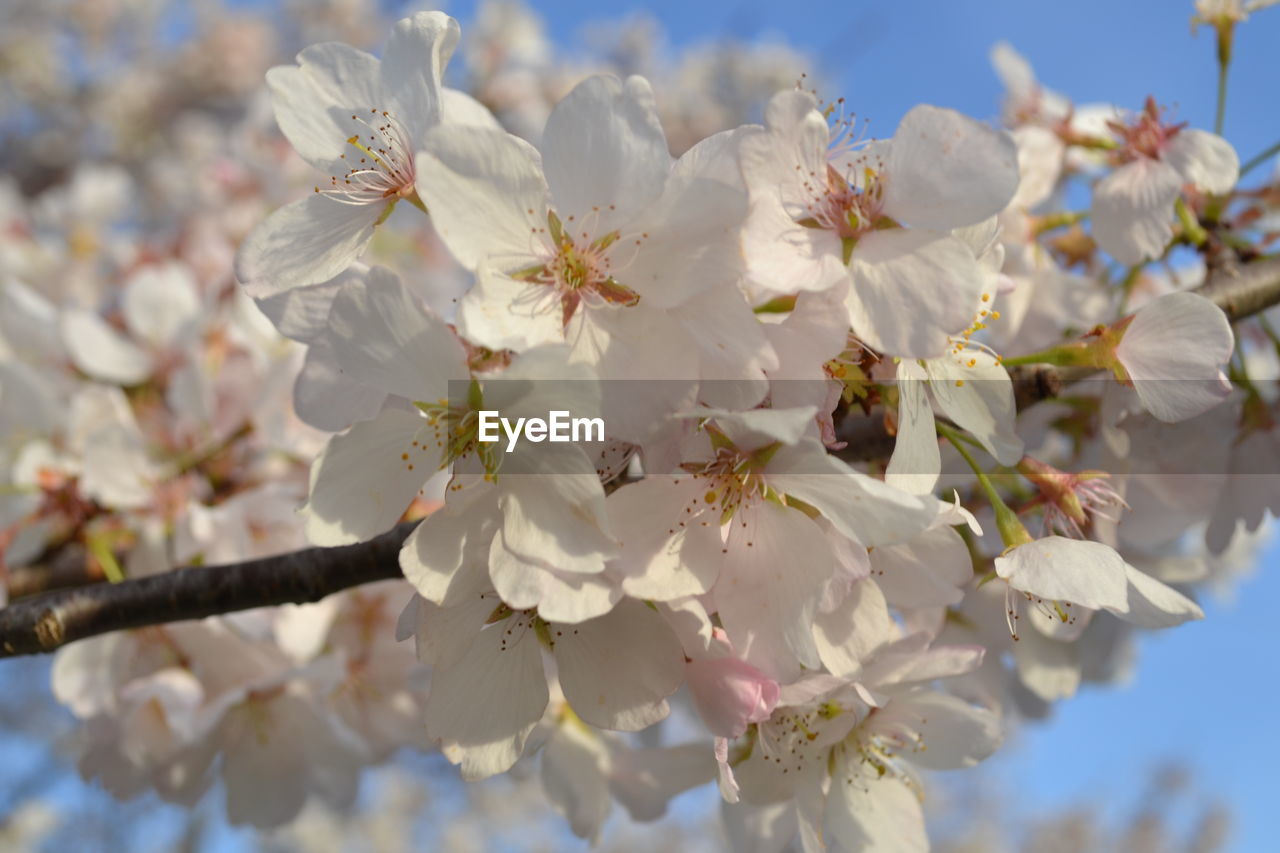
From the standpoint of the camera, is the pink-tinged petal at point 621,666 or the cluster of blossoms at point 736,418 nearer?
the cluster of blossoms at point 736,418

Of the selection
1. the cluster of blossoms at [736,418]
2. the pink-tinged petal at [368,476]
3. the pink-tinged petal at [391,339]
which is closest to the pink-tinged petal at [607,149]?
the cluster of blossoms at [736,418]

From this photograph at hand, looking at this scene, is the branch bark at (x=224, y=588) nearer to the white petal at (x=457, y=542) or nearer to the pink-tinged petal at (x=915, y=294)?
the white petal at (x=457, y=542)

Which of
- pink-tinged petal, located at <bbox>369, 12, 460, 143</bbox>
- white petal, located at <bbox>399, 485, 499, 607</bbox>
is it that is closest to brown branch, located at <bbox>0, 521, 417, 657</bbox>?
white petal, located at <bbox>399, 485, 499, 607</bbox>

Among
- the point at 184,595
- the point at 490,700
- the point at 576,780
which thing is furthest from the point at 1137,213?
the point at 184,595

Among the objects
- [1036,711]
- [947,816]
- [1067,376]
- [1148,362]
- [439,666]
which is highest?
[1148,362]

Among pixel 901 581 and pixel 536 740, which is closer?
pixel 901 581

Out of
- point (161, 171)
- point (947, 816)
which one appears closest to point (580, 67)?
point (161, 171)

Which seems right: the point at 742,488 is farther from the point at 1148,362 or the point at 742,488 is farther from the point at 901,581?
the point at 1148,362

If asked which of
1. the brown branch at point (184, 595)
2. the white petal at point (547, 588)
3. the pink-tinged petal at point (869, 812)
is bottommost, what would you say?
the pink-tinged petal at point (869, 812)
